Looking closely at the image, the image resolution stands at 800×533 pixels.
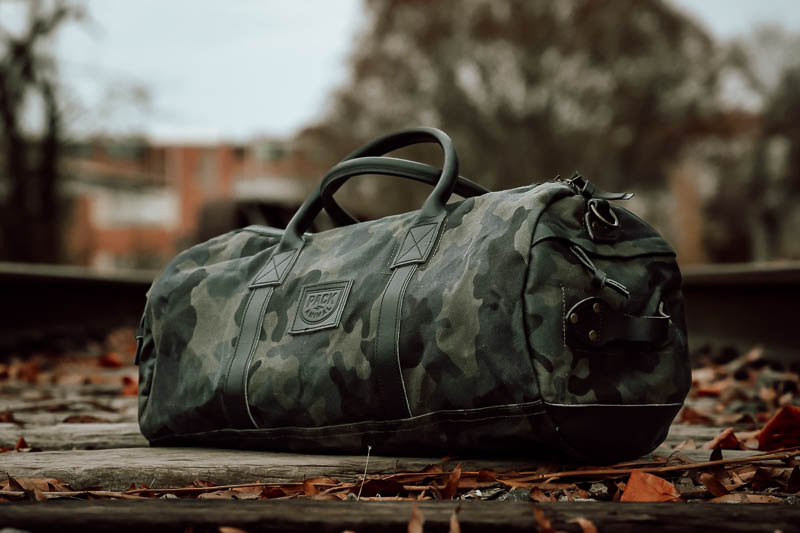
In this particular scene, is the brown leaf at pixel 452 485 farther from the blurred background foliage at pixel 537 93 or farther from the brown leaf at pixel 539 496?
the blurred background foliage at pixel 537 93

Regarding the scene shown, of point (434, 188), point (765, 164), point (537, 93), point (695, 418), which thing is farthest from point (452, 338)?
point (765, 164)

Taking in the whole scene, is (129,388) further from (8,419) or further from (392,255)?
(392,255)

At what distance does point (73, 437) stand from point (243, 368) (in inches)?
29.5

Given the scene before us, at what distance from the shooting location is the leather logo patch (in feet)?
6.98

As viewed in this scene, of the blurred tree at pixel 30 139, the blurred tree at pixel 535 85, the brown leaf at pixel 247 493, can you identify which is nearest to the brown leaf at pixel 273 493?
the brown leaf at pixel 247 493

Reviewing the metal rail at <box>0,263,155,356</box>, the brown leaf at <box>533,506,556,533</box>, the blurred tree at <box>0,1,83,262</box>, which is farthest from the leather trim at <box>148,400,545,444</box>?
the blurred tree at <box>0,1,83,262</box>

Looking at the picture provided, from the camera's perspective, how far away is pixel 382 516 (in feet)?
4.53

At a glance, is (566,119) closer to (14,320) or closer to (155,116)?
(155,116)

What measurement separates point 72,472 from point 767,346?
15.1 ft

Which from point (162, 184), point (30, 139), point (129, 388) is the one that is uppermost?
point (129, 388)

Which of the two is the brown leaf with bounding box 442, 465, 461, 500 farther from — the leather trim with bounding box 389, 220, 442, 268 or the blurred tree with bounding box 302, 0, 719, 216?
the blurred tree with bounding box 302, 0, 719, 216

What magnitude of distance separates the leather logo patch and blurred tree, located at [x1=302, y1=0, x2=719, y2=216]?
2437cm

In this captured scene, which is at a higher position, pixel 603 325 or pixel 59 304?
pixel 603 325

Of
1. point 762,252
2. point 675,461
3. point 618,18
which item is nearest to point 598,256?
point 675,461
